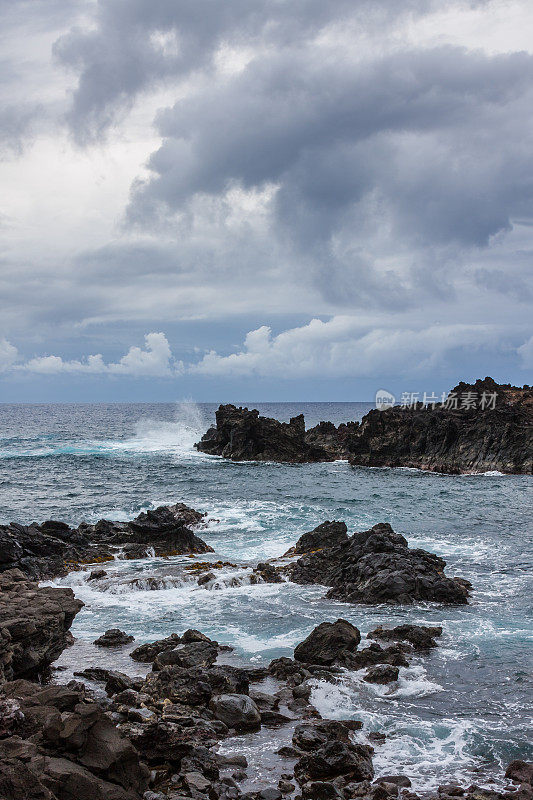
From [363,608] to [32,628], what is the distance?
12520mm

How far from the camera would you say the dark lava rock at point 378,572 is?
77.7 ft

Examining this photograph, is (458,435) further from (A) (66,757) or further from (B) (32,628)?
(A) (66,757)

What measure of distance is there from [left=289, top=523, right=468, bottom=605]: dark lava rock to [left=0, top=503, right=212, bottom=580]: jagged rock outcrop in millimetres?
7746

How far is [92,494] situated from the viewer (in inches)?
2018

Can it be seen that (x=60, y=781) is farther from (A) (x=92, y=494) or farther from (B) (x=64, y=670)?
(A) (x=92, y=494)

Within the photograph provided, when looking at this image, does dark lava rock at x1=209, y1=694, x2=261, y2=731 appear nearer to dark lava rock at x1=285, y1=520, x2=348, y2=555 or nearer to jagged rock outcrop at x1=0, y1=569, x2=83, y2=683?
jagged rock outcrop at x1=0, y1=569, x2=83, y2=683

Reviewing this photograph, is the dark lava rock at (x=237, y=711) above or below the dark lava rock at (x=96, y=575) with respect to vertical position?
above

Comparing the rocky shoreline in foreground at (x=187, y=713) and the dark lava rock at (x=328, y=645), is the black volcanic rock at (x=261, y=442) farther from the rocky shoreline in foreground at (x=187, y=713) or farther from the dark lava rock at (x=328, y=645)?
the dark lava rock at (x=328, y=645)

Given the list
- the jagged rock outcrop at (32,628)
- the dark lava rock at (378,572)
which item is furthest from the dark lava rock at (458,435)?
the jagged rock outcrop at (32,628)

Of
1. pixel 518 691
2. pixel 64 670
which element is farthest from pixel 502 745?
pixel 64 670

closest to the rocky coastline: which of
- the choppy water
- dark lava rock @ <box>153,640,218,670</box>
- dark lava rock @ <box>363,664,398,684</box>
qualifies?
the choppy water

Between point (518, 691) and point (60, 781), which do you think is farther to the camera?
point (518, 691)

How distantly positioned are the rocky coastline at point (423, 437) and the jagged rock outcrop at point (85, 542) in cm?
4553

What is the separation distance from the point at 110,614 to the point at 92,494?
30041 mm
